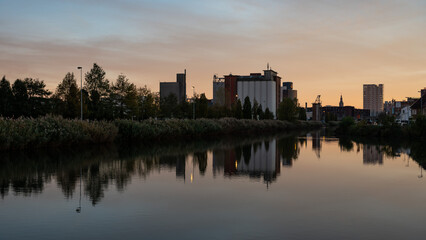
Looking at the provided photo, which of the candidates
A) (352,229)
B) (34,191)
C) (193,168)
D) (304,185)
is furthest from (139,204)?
(193,168)

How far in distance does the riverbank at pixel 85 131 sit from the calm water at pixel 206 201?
5731 millimetres

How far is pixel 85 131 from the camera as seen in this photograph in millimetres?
29594

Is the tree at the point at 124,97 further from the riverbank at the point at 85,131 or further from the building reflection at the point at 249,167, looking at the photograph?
the building reflection at the point at 249,167

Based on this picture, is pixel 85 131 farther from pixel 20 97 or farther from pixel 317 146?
pixel 20 97

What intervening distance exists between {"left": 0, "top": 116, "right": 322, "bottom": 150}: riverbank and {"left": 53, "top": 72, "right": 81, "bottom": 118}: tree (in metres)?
23.1

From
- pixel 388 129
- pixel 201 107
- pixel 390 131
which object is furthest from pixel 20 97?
pixel 390 131

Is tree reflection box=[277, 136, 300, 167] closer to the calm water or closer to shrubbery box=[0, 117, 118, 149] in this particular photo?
the calm water

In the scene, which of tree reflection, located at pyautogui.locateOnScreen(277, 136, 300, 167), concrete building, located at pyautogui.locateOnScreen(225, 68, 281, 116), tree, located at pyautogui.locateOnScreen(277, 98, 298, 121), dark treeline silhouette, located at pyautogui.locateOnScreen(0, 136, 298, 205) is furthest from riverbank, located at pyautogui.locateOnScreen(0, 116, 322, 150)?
concrete building, located at pyautogui.locateOnScreen(225, 68, 281, 116)

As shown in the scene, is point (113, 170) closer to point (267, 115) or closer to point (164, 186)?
point (164, 186)

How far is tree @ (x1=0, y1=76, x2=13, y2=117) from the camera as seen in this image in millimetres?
64250

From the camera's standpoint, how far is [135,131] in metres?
35.1

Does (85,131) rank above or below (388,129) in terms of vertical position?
above

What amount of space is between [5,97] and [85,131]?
43847 millimetres

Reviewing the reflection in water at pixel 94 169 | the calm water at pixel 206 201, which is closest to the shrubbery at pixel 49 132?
the reflection in water at pixel 94 169
